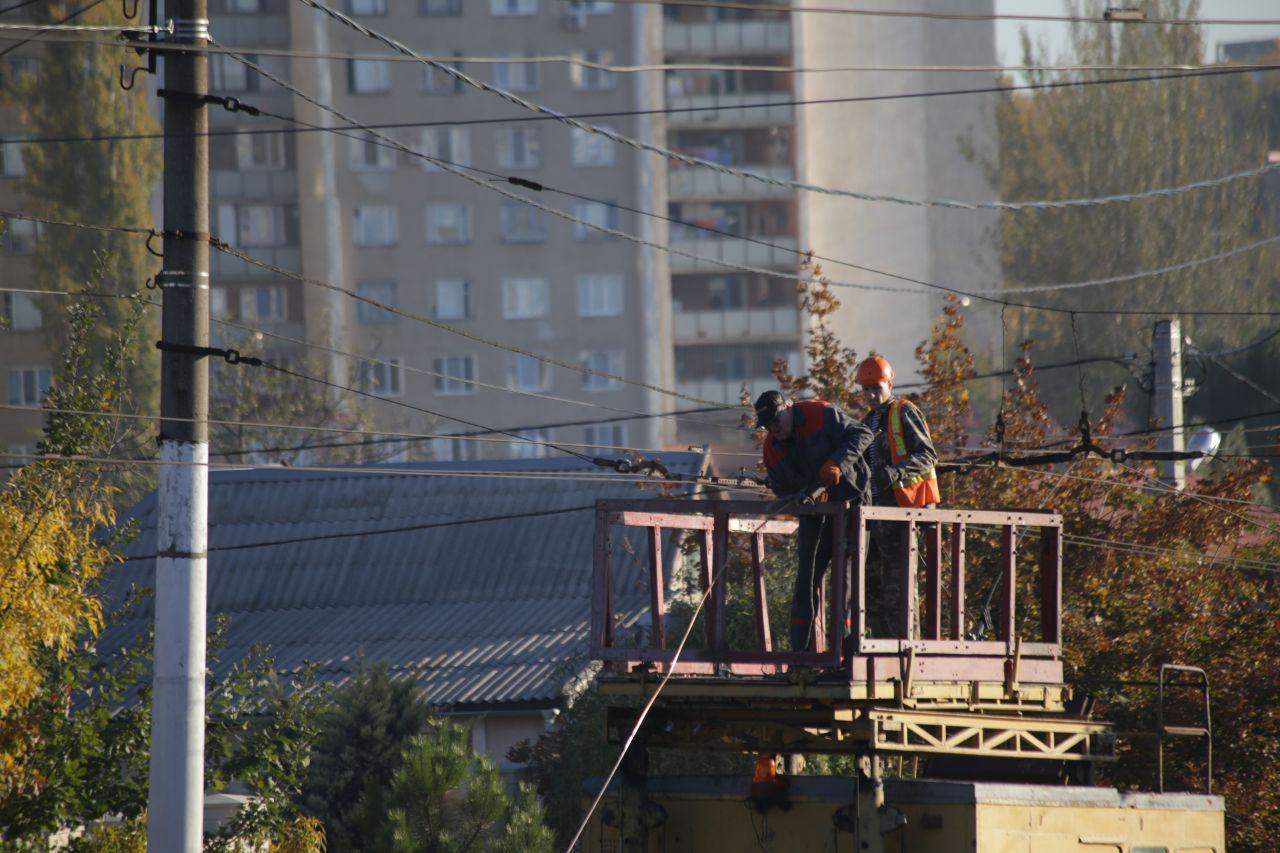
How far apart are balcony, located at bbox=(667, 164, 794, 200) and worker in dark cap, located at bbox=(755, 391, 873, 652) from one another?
5999 centimetres

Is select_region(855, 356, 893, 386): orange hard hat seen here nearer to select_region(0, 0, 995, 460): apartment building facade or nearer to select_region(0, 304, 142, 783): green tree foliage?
select_region(0, 304, 142, 783): green tree foliage

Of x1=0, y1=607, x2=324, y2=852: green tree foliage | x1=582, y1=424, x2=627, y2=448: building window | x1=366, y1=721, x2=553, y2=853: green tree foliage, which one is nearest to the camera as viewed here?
x1=0, y1=607, x2=324, y2=852: green tree foliage

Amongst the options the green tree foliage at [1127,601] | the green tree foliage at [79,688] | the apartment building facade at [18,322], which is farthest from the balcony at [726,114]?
the green tree foliage at [79,688]

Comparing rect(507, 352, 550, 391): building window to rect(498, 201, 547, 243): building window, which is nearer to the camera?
rect(507, 352, 550, 391): building window

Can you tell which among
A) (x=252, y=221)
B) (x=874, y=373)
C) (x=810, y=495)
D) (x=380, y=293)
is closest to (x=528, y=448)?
(x=380, y=293)

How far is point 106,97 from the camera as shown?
6112 cm

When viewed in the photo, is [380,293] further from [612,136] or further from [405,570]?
[612,136]

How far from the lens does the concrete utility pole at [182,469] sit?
12328mm

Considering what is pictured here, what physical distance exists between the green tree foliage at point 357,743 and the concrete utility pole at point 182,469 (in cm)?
1229

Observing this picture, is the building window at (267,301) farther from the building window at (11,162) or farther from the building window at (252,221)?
the building window at (11,162)

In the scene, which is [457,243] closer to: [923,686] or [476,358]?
[476,358]

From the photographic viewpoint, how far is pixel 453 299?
70.8 meters

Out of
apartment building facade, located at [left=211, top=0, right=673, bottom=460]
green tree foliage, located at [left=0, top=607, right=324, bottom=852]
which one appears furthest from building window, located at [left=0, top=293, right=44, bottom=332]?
green tree foliage, located at [left=0, top=607, right=324, bottom=852]

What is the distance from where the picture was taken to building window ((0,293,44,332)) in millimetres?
70250
